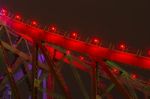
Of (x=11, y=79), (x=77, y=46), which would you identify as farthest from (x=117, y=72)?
(x=11, y=79)

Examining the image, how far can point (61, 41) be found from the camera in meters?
23.9

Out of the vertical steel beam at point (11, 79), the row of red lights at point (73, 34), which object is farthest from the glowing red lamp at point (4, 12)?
the vertical steel beam at point (11, 79)

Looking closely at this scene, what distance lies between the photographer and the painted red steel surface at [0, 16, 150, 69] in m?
22.1

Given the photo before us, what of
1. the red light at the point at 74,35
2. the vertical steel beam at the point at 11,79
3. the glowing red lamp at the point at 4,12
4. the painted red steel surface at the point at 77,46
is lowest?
the vertical steel beam at the point at 11,79

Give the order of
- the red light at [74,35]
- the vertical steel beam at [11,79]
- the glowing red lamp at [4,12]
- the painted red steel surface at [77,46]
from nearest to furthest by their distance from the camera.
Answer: the vertical steel beam at [11,79] → the painted red steel surface at [77,46] → the red light at [74,35] → the glowing red lamp at [4,12]

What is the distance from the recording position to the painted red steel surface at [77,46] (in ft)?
72.4

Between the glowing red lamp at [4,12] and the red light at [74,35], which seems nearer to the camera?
the red light at [74,35]

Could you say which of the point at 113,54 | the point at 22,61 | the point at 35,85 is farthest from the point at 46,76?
the point at 113,54

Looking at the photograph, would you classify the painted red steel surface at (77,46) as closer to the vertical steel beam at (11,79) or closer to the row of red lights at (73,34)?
the row of red lights at (73,34)

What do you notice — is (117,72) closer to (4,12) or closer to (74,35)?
(74,35)

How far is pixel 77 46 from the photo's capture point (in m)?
23.5

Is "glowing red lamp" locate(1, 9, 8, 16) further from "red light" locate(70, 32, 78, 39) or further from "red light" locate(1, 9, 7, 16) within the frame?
"red light" locate(70, 32, 78, 39)

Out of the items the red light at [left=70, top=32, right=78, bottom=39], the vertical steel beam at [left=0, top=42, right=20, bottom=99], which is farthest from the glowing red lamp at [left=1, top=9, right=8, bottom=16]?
the red light at [left=70, top=32, right=78, bottom=39]

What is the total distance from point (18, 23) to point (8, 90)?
4475 mm
